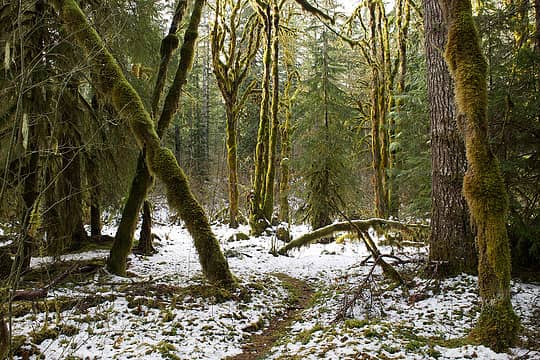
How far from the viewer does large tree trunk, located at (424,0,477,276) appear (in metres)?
→ 5.80

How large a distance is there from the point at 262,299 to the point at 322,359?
2888mm

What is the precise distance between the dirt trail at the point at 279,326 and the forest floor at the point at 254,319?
2cm

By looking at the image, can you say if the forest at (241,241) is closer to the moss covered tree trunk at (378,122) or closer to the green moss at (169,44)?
the green moss at (169,44)

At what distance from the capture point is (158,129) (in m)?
8.14

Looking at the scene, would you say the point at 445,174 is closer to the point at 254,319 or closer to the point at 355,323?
the point at 355,323

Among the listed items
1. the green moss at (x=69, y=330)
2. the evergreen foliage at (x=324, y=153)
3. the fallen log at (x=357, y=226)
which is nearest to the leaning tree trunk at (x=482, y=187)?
the fallen log at (x=357, y=226)

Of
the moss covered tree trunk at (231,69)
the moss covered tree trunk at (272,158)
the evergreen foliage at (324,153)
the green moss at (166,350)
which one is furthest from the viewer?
the moss covered tree trunk at (231,69)

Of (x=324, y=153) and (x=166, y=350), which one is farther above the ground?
A: (x=324, y=153)

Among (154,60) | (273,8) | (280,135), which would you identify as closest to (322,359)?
(154,60)

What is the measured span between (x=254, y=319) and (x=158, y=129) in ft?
14.7

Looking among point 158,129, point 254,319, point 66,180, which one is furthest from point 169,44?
point 254,319

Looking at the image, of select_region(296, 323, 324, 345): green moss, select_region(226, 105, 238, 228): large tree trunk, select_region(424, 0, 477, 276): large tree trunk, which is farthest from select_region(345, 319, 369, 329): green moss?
select_region(226, 105, 238, 228): large tree trunk

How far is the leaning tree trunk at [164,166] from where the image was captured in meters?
6.75

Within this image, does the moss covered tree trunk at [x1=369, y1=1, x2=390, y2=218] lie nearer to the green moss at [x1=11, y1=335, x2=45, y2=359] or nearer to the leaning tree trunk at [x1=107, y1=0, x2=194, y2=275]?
the leaning tree trunk at [x1=107, y1=0, x2=194, y2=275]
